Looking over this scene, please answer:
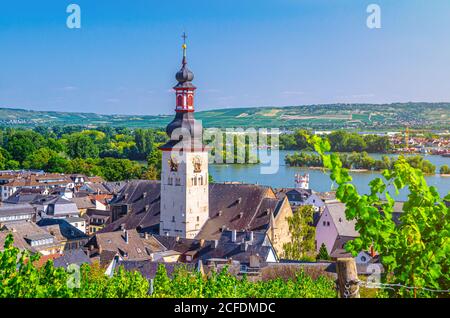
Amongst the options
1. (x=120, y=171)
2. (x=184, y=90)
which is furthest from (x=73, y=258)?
(x=120, y=171)

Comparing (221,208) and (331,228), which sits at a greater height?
(221,208)

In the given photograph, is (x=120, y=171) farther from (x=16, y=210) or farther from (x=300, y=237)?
(x=300, y=237)

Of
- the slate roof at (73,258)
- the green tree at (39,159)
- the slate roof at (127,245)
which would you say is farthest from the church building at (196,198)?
the green tree at (39,159)

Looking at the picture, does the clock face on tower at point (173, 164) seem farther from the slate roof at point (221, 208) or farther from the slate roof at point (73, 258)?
the slate roof at point (73, 258)

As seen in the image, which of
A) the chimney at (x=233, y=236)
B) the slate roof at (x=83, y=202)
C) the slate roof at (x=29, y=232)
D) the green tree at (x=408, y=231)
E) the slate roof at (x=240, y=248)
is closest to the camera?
the green tree at (x=408, y=231)

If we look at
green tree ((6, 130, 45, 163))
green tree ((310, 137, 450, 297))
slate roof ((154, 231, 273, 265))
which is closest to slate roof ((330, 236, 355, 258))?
slate roof ((154, 231, 273, 265))

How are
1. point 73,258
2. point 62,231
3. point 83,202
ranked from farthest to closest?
point 83,202 < point 62,231 < point 73,258

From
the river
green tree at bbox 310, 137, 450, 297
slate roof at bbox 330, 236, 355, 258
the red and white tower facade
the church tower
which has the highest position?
the red and white tower facade

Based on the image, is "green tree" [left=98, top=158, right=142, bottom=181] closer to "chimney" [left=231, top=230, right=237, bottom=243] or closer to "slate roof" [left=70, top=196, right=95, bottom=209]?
"slate roof" [left=70, top=196, right=95, bottom=209]
